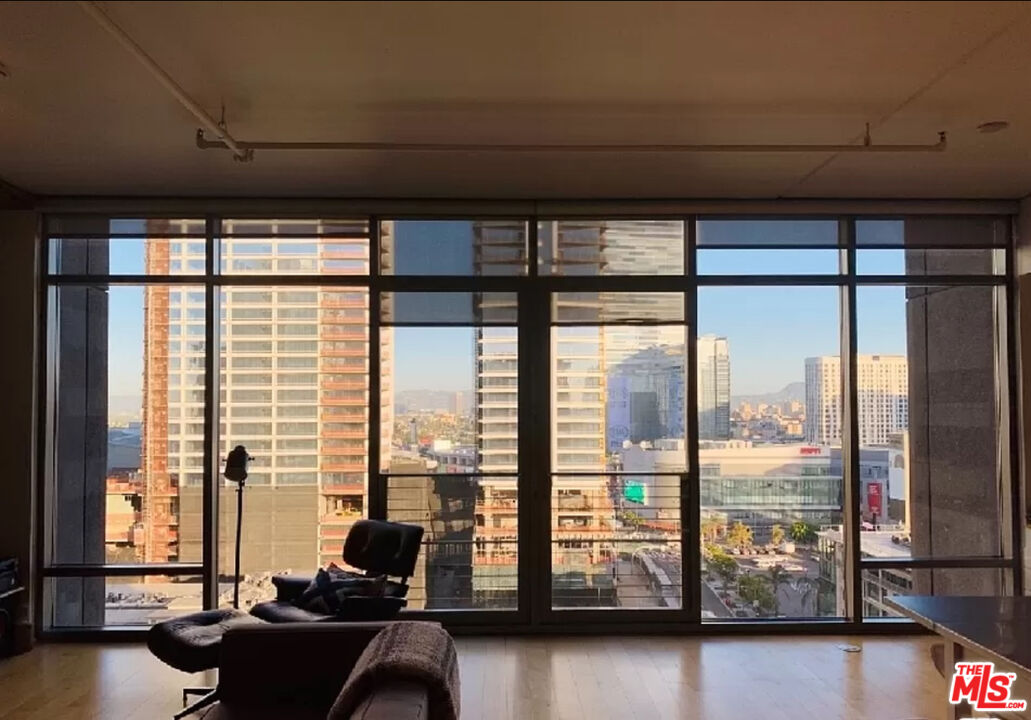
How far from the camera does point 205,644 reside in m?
3.93

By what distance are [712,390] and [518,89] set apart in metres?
2.88

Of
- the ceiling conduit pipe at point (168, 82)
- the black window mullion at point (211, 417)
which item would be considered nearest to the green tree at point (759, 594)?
the black window mullion at point (211, 417)

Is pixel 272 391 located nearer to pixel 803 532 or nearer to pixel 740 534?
pixel 740 534

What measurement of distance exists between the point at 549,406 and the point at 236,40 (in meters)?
3.26

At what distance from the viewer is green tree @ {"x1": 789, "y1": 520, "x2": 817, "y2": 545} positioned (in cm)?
580

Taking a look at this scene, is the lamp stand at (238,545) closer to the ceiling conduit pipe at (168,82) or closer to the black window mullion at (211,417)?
the black window mullion at (211,417)

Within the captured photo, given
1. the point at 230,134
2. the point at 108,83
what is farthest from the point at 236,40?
the point at 230,134

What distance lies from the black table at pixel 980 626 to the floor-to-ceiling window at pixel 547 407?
2.51 m

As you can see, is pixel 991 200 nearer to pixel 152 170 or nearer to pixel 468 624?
pixel 468 624

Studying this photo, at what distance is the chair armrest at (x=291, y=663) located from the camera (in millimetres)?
3271

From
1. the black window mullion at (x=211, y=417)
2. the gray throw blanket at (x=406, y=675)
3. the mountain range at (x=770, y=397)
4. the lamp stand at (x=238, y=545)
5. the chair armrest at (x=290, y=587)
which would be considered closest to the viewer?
the gray throw blanket at (x=406, y=675)

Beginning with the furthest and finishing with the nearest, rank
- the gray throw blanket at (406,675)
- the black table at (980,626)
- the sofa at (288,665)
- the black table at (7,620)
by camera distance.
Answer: the black table at (7,620) < the sofa at (288,665) < the black table at (980,626) < the gray throw blanket at (406,675)

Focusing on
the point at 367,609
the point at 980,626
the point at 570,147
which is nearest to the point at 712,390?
the point at 570,147

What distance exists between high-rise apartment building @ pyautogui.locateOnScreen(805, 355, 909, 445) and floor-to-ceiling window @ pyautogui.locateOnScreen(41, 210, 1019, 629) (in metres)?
0.02
